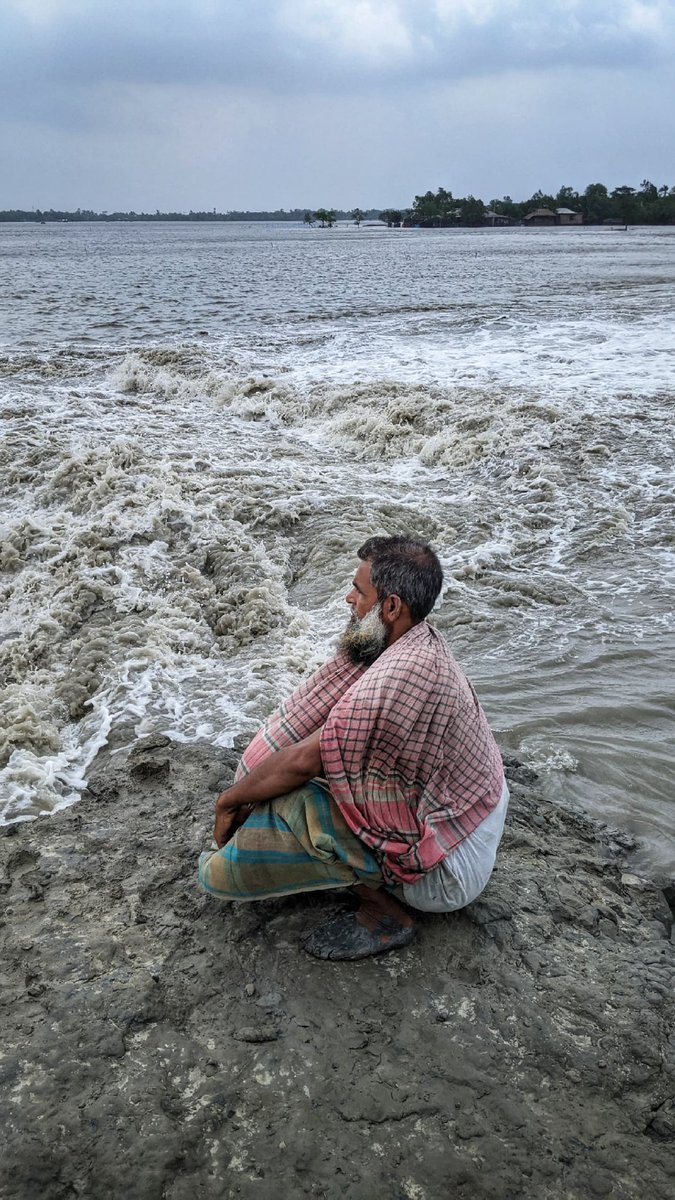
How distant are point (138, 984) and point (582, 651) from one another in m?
3.62

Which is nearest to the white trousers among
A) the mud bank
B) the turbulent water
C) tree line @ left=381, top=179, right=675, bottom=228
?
the mud bank

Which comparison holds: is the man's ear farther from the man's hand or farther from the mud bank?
the mud bank

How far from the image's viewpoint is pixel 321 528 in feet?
25.5

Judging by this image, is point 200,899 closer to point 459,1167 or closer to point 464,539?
point 459,1167

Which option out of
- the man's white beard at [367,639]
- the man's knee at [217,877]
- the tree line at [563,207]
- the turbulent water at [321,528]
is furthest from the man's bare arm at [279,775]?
the tree line at [563,207]

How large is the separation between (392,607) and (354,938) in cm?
108

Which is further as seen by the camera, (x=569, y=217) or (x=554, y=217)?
(x=554, y=217)

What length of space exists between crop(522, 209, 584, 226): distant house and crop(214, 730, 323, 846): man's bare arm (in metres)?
130

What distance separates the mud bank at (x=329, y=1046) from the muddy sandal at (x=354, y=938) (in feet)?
0.16

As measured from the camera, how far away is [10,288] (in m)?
30.9

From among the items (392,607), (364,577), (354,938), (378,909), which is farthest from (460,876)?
(364,577)

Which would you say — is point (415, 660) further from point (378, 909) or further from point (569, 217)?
point (569, 217)

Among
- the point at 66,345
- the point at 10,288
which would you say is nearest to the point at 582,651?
the point at 66,345

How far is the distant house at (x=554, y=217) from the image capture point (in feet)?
380
